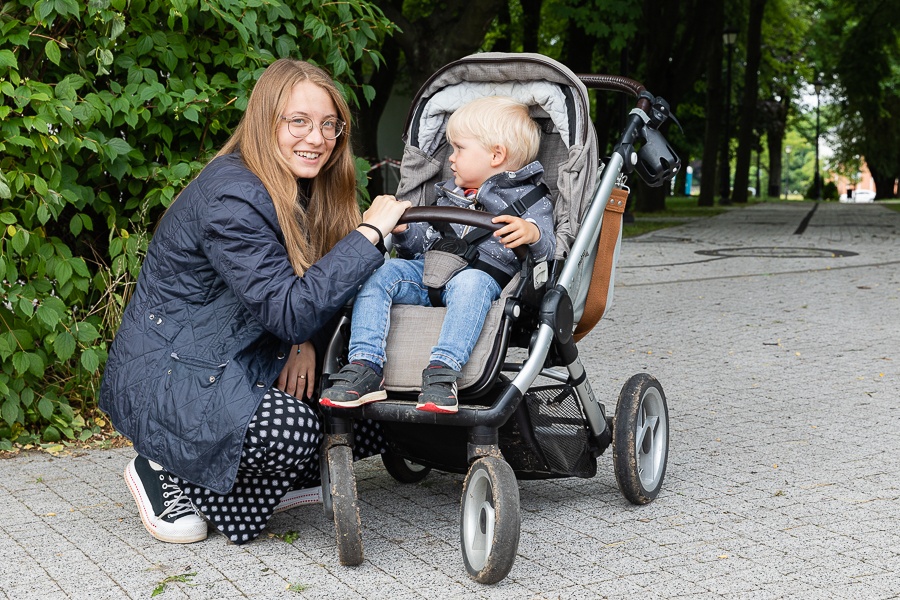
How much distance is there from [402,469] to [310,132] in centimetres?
154

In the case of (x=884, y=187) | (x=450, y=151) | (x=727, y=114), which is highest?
(x=727, y=114)

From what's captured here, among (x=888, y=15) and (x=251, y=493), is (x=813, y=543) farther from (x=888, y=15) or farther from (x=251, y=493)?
(x=888, y=15)

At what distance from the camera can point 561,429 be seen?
4004 mm

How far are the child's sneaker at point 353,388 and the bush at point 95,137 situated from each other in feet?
6.24

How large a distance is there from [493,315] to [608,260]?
702 millimetres

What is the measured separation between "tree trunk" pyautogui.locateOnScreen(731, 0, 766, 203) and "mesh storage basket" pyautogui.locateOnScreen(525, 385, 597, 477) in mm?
27355

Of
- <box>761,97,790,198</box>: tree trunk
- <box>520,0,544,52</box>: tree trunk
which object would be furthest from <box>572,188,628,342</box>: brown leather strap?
<box>761,97,790,198</box>: tree trunk

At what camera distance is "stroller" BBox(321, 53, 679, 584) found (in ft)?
11.3

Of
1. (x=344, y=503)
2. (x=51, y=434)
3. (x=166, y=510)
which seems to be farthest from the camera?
(x=51, y=434)

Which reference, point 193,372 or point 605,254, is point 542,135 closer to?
point 605,254

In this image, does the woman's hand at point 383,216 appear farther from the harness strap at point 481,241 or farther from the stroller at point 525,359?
the harness strap at point 481,241

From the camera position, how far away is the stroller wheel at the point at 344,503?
3.43 metres

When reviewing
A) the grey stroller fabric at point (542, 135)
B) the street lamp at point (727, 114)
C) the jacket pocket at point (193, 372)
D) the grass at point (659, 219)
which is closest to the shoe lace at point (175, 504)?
the jacket pocket at point (193, 372)

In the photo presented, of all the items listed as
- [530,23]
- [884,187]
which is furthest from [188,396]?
[884,187]
